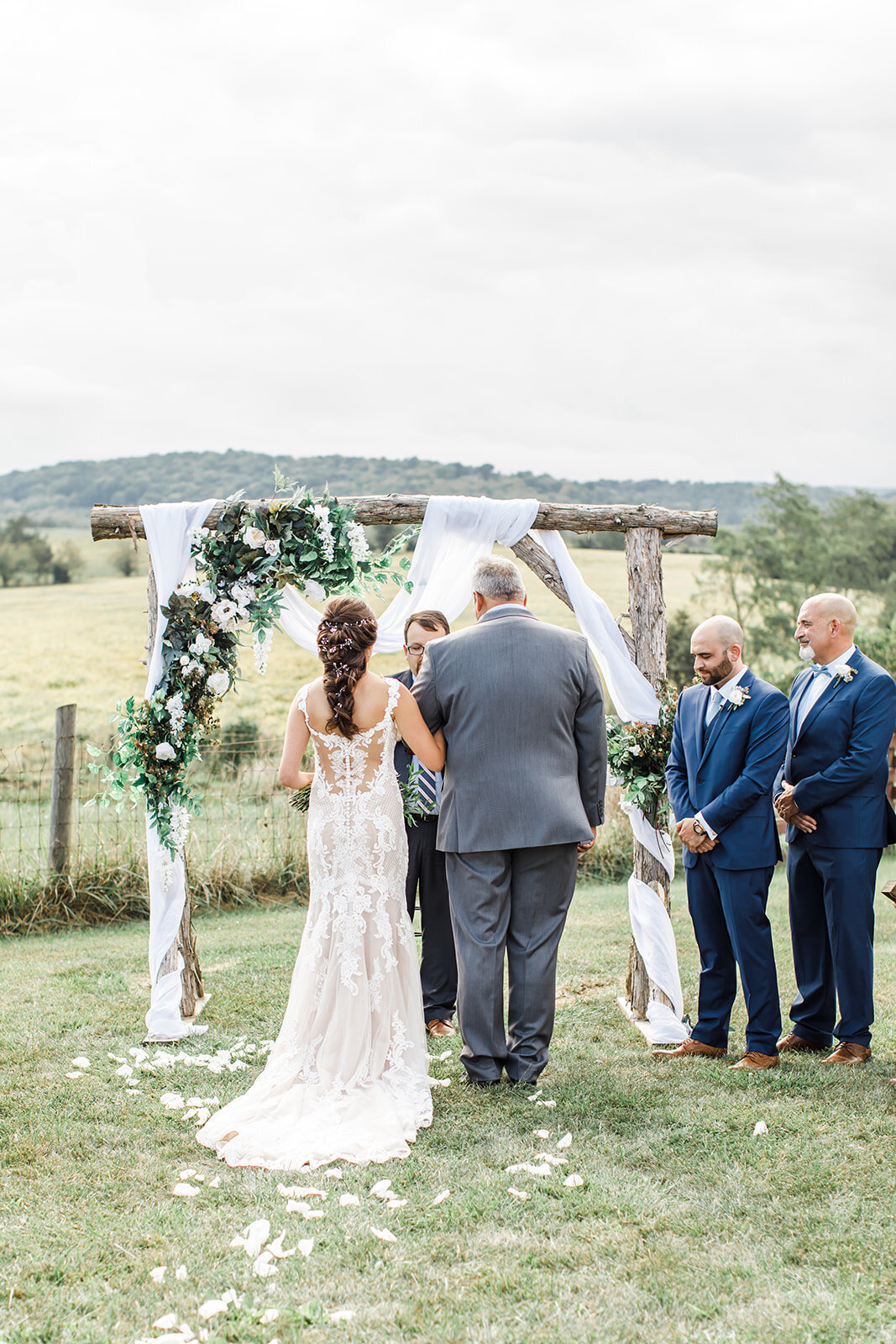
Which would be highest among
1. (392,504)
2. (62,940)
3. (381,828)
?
(392,504)

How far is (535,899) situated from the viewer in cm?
459

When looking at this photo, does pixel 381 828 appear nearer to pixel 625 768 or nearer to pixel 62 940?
pixel 625 768

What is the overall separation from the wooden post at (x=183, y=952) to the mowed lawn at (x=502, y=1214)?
418mm

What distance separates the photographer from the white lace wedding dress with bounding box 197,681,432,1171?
14.1 feet

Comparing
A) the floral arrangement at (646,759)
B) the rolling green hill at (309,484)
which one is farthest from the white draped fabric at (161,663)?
the rolling green hill at (309,484)

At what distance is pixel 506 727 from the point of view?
4527 mm

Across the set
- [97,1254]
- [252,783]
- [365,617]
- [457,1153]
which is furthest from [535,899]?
[252,783]

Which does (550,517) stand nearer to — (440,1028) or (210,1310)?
(440,1028)

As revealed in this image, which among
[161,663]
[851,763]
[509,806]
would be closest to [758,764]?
[851,763]

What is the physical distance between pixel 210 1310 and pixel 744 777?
2.99 metres

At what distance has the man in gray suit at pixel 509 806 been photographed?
4508 mm

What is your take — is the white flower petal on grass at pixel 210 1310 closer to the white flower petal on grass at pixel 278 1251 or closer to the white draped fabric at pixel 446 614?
the white flower petal on grass at pixel 278 1251

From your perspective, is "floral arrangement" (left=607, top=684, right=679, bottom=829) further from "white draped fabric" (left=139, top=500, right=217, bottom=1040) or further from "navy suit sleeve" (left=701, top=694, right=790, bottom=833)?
"white draped fabric" (left=139, top=500, right=217, bottom=1040)

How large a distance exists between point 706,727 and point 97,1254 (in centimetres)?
323
